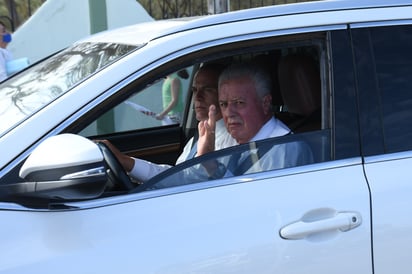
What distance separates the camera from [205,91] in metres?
3.04

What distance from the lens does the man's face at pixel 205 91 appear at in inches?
116

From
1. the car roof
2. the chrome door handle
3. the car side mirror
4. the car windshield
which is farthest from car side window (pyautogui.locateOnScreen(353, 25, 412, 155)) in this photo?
the car side mirror

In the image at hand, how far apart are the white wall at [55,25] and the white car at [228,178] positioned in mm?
4941

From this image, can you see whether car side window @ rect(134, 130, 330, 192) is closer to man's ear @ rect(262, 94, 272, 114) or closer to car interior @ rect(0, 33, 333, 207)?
car interior @ rect(0, 33, 333, 207)

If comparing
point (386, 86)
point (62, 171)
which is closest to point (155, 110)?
point (386, 86)

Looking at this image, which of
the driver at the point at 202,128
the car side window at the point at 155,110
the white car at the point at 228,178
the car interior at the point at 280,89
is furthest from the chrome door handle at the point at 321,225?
the car side window at the point at 155,110

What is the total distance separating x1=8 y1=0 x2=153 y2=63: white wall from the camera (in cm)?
705

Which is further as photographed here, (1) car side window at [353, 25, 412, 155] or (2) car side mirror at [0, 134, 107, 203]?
(1) car side window at [353, 25, 412, 155]

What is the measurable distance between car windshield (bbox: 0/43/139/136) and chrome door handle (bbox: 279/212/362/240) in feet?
2.77

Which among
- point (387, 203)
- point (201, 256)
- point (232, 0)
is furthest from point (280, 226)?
point (232, 0)

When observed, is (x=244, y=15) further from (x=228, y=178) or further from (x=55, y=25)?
(x=55, y=25)

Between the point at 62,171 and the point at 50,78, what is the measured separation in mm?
779

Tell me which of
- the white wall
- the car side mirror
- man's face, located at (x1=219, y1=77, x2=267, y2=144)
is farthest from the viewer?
the white wall

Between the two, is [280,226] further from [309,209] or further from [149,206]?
[149,206]
